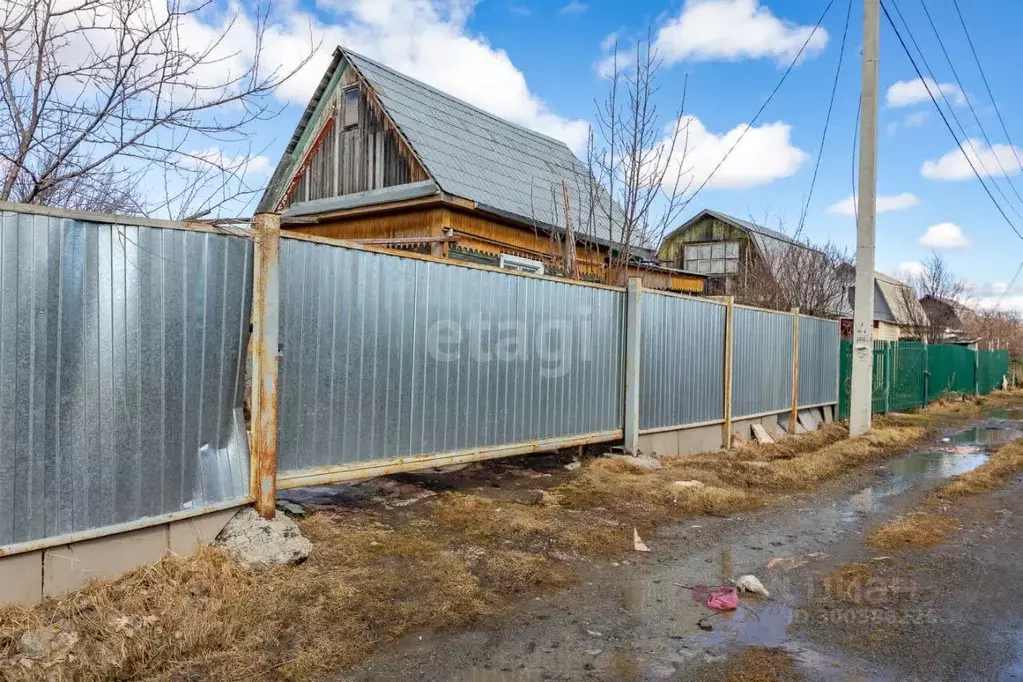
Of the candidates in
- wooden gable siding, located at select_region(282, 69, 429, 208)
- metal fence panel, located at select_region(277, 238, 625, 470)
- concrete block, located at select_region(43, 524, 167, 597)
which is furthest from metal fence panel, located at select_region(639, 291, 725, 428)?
concrete block, located at select_region(43, 524, 167, 597)

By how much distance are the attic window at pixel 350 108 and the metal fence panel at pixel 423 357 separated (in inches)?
284

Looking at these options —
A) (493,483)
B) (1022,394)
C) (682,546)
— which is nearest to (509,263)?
(493,483)

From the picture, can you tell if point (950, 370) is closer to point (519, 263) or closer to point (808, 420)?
point (808, 420)

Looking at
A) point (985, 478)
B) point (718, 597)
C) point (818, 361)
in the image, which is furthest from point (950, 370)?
point (718, 597)

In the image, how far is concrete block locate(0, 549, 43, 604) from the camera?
3189 mm

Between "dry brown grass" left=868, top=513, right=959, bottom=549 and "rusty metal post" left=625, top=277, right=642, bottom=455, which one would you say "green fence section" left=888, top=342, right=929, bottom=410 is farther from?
"dry brown grass" left=868, top=513, right=959, bottom=549

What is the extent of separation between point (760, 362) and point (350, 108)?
8541 mm

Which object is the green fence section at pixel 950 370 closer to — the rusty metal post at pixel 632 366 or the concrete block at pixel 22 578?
the rusty metal post at pixel 632 366

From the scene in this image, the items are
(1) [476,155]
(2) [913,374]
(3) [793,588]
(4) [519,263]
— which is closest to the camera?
(3) [793,588]

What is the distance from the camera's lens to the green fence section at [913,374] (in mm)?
13748

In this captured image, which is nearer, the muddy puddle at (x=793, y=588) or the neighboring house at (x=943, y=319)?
the muddy puddle at (x=793, y=588)

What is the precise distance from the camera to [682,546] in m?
5.14
